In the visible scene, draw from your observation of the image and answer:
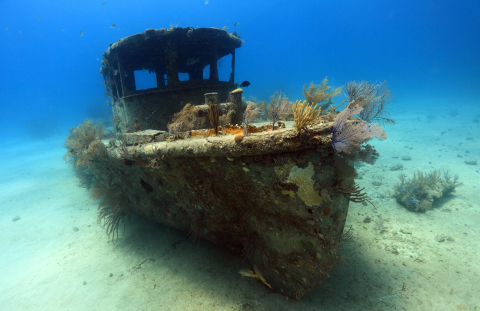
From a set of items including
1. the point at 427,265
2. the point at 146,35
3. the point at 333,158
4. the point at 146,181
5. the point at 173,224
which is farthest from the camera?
the point at 146,35

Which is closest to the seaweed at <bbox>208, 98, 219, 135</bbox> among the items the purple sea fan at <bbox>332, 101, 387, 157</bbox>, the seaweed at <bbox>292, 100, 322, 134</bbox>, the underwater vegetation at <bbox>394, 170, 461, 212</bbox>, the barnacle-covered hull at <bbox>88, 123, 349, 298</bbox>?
the barnacle-covered hull at <bbox>88, 123, 349, 298</bbox>

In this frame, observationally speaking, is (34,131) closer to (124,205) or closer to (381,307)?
(124,205)

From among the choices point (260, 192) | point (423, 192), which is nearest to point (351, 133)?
point (260, 192)

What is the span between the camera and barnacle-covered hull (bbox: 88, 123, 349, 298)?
240 cm

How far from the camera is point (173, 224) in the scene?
4750 millimetres

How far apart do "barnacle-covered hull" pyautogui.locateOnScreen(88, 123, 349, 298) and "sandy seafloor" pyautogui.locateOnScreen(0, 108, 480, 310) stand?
1.94 feet

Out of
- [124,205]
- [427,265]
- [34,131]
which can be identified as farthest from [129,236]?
[34,131]

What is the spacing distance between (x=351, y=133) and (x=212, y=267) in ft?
12.1

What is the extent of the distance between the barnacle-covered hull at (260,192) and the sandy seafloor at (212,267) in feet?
1.94

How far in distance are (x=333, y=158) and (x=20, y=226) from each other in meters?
10.6

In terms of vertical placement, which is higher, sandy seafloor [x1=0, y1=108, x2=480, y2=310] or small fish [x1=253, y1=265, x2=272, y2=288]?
small fish [x1=253, y1=265, x2=272, y2=288]

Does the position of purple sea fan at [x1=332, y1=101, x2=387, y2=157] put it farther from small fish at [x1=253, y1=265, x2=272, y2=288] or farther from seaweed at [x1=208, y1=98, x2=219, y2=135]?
small fish at [x1=253, y1=265, x2=272, y2=288]

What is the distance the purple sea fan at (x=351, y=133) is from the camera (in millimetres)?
2016

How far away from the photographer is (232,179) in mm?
3020
